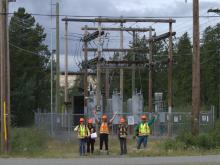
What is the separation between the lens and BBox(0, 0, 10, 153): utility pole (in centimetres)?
2498

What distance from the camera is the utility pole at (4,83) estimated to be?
24984 millimetres

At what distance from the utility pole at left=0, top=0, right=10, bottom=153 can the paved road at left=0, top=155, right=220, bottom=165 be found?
2.18m

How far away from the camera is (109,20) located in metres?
40.9

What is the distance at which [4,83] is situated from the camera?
984 inches

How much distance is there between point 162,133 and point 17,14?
51.9 metres

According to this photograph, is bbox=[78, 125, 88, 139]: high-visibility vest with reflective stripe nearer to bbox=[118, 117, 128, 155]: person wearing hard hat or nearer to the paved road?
bbox=[118, 117, 128, 155]: person wearing hard hat

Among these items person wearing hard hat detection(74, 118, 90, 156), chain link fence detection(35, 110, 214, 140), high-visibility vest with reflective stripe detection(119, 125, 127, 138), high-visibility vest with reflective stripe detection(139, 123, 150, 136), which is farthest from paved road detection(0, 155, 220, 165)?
chain link fence detection(35, 110, 214, 140)

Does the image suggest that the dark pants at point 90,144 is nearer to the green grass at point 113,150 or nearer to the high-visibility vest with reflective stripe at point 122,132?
the green grass at point 113,150

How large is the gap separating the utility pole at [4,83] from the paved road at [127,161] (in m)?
2.18

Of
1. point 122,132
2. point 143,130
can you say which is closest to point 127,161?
point 122,132

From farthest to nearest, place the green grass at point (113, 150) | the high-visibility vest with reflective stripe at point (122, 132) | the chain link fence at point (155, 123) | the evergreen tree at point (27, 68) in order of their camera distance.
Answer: the evergreen tree at point (27, 68)
the chain link fence at point (155, 123)
the high-visibility vest with reflective stripe at point (122, 132)
the green grass at point (113, 150)

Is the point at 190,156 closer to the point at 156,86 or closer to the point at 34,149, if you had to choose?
the point at 34,149

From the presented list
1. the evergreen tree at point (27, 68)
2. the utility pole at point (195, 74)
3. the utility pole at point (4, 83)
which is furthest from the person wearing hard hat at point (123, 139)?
the evergreen tree at point (27, 68)

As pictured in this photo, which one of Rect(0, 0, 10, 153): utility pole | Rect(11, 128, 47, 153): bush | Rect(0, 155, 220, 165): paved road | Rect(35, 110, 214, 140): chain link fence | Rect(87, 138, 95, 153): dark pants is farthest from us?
Rect(35, 110, 214, 140): chain link fence
